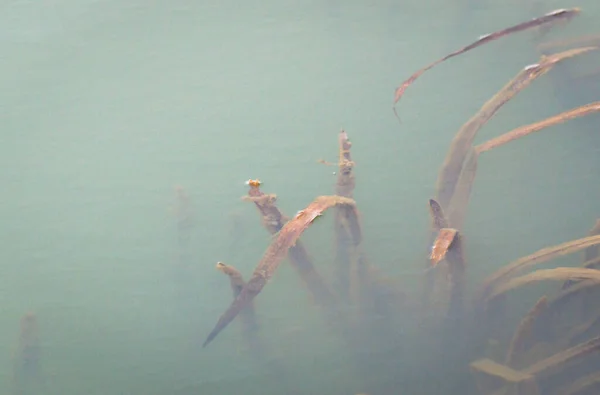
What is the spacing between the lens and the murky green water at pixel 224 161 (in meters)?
1.17

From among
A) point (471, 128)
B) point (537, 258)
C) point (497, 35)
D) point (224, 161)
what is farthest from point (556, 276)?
point (224, 161)

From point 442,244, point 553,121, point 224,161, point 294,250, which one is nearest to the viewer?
point 442,244

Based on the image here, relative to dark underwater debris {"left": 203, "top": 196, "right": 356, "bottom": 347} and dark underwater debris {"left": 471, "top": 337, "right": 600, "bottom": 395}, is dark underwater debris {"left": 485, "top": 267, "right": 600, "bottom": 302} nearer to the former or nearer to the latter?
dark underwater debris {"left": 471, "top": 337, "right": 600, "bottom": 395}

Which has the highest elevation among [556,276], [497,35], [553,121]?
[497,35]

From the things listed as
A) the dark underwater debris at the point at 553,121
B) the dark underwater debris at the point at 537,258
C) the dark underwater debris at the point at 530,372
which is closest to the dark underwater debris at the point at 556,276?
the dark underwater debris at the point at 537,258

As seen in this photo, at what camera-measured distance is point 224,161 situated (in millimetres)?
1311

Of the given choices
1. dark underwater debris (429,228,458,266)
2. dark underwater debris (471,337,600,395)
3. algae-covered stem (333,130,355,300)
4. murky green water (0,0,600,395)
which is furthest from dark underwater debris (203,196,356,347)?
dark underwater debris (471,337,600,395)

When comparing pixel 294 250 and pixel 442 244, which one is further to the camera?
pixel 294 250

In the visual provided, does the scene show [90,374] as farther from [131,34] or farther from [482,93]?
[482,93]

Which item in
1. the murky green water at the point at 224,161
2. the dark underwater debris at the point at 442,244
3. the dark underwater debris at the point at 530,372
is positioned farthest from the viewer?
the murky green water at the point at 224,161

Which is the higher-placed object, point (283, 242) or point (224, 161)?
point (224, 161)

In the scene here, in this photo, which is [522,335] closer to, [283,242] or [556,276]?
[556,276]

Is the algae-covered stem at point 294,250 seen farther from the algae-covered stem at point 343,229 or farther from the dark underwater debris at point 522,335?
the dark underwater debris at point 522,335

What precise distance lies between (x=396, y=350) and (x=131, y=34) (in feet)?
3.52
